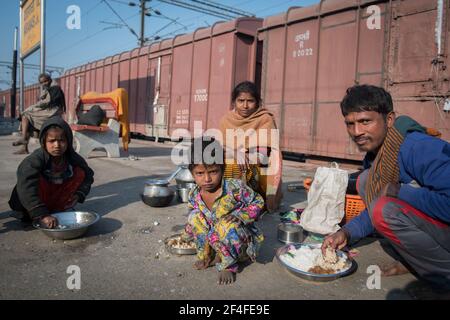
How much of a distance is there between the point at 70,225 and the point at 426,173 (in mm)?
2560

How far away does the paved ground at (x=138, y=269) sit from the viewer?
A: 181cm

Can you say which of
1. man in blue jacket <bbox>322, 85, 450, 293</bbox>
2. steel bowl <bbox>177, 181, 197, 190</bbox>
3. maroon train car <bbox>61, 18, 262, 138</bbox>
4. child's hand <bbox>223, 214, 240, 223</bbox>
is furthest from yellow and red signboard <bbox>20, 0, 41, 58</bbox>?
man in blue jacket <bbox>322, 85, 450, 293</bbox>

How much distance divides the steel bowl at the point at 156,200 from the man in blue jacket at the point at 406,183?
1979 mm

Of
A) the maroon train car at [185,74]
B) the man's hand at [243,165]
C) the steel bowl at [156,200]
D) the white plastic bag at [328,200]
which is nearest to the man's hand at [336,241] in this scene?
the white plastic bag at [328,200]

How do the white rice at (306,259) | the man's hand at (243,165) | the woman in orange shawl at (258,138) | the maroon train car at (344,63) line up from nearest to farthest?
the white rice at (306,259) < the man's hand at (243,165) < the woman in orange shawl at (258,138) < the maroon train car at (344,63)

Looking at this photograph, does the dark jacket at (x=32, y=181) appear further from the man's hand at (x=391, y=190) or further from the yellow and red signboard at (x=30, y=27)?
the yellow and red signboard at (x=30, y=27)

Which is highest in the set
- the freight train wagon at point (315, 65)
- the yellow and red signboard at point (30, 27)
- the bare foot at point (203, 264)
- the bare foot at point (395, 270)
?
the yellow and red signboard at point (30, 27)

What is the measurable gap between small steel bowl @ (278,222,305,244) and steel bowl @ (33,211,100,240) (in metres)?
1.51

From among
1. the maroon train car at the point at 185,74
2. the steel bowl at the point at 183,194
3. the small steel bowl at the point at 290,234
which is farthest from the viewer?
the maroon train car at the point at 185,74

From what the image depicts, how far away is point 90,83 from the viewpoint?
1606 cm

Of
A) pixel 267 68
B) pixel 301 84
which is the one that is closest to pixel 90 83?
pixel 267 68

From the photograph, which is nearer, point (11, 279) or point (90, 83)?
point (11, 279)
